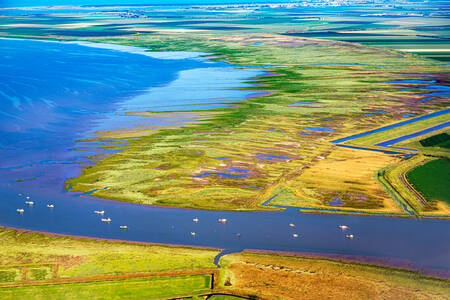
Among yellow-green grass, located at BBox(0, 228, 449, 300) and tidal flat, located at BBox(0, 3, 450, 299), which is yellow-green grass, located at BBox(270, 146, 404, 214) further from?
yellow-green grass, located at BBox(0, 228, 449, 300)

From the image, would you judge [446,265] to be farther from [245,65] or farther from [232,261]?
[245,65]

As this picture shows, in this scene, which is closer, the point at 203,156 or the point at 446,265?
the point at 446,265

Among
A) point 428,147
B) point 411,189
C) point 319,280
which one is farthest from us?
point 428,147

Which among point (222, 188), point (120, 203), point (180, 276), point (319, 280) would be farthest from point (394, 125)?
point (180, 276)

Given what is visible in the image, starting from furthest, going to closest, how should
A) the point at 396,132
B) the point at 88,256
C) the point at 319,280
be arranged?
the point at 396,132 < the point at 88,256 < the point at 319,280

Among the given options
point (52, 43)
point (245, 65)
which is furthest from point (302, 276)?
point (52, 43)

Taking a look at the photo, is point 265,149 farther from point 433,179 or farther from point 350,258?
point 350,258

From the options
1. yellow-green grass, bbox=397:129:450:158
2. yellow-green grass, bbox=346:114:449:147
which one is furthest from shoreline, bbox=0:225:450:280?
yellow-green grass, bbox=346:114:449:147
